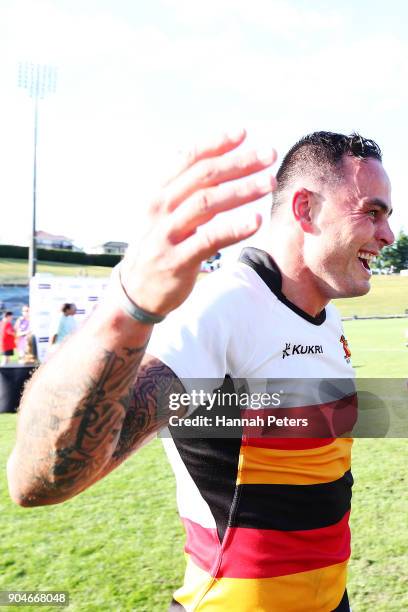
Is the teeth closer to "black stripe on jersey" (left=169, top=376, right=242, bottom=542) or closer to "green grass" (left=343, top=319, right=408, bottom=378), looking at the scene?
"black stripe on jersey" (left=169, top=376, right=242, bottom=542)

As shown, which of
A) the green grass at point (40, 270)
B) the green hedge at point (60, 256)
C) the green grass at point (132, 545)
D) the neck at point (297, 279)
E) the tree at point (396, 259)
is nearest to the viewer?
the neck at point (297, 279)

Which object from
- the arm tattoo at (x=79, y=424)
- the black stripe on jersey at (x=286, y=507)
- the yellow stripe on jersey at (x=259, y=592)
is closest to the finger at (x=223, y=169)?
the arm tattoo at (x=79, y=424)

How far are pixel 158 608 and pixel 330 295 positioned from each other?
2.45 meters

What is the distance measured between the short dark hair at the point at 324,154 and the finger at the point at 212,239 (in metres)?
1.12

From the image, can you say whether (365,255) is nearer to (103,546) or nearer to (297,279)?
(297,279)

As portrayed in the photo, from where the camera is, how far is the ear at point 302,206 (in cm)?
186

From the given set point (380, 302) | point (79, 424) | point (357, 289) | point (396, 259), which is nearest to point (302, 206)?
point (357, 289)

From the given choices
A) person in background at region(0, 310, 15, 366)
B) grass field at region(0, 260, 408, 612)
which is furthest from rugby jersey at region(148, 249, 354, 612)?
person in background at region(0, 310, 15, 366)

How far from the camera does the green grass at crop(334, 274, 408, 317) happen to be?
41.6 metres

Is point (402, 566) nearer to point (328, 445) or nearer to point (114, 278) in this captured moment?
point (328, 445)

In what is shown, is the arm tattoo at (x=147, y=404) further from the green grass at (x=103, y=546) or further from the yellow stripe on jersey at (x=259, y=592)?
the green grass at (x=103, y=546)

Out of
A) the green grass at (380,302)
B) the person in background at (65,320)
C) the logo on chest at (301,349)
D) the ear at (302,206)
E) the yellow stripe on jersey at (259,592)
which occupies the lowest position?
the green grass at (380,302)

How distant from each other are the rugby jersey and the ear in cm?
30

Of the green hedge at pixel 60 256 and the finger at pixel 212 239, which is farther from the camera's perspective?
the green hedge at pixel 60 256
